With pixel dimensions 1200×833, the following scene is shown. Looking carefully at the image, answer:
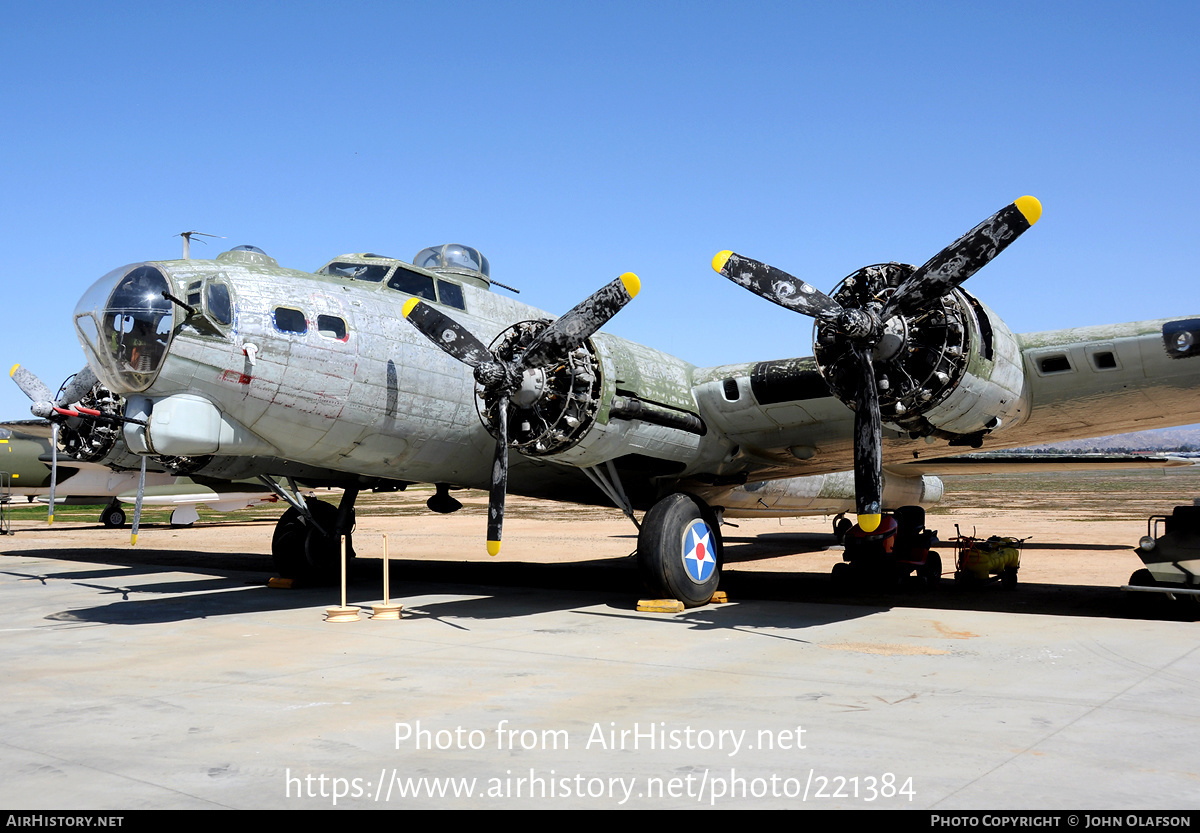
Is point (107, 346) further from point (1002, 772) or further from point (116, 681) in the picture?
point (1002, 772)

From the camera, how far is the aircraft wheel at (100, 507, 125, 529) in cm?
3709

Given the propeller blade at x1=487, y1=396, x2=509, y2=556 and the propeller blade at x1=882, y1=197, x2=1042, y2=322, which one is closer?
the propeller blade at x1=882, y1=197, x2=1042, y2=322

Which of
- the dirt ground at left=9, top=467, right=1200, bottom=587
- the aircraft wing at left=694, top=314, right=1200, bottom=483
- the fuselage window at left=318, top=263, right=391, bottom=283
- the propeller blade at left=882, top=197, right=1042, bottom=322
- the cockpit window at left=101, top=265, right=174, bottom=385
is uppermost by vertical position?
the fuselage window at left=318, top=263, right=391, bottom=283

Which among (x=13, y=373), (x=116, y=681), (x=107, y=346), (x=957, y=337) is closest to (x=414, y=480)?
(x=107, y=346)

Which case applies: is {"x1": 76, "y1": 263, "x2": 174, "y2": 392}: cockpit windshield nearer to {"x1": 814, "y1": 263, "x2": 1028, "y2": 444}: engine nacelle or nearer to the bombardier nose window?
the bombardier nose window

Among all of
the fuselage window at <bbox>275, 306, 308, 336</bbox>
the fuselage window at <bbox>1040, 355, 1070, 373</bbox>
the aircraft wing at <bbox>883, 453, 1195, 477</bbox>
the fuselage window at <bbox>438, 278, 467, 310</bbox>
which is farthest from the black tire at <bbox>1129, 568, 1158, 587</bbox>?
the fuselage window at <bbox>275, 306, 308, 336</bbox>

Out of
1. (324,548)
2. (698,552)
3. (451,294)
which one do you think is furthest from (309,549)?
(698,552)

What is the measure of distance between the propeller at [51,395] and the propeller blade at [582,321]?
9103mm

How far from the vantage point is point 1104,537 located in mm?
28062

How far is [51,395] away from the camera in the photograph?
19750 millimetres

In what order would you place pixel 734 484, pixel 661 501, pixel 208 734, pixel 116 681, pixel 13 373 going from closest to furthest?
pixel 208 734
pixel 116 681
pixel 661 501
pixel 734 484
pixel 13 373

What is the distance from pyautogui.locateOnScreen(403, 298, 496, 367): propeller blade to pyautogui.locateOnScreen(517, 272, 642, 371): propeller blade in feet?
2.13

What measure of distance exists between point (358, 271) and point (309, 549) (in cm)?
589

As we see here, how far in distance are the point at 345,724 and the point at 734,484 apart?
9.10 meters
